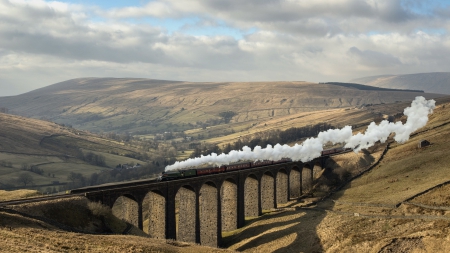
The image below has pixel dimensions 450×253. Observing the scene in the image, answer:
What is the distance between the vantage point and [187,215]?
70750 millimetres

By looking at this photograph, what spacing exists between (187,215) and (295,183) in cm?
3717

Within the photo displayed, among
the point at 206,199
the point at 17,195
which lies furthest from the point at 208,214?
the point at 17,195

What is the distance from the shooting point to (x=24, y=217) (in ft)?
147

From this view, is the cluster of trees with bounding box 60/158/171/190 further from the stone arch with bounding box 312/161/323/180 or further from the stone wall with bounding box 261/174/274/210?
the stone wall with bounding box 261/174/274/210

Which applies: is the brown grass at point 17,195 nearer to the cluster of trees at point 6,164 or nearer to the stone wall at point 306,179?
the stone wall at point 306,179

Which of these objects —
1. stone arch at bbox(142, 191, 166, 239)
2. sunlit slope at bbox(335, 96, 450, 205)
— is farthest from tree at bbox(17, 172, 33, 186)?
sunlit slope at bbox(335, 96, 450, 205)

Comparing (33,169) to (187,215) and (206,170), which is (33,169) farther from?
(187,215)

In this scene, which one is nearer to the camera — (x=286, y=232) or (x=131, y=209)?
(x=131, y=209)

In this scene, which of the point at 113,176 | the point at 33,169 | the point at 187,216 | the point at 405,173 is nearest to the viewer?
the point at 187,216

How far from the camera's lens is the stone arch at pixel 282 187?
94250 mm

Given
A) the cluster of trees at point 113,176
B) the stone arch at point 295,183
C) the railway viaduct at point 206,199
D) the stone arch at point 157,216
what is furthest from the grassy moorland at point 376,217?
the cluster of trees at point 113,176

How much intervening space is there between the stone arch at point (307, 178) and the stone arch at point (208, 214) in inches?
1352

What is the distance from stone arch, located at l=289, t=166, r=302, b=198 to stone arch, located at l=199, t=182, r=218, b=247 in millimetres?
30718

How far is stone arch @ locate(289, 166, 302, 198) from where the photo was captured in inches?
3900
